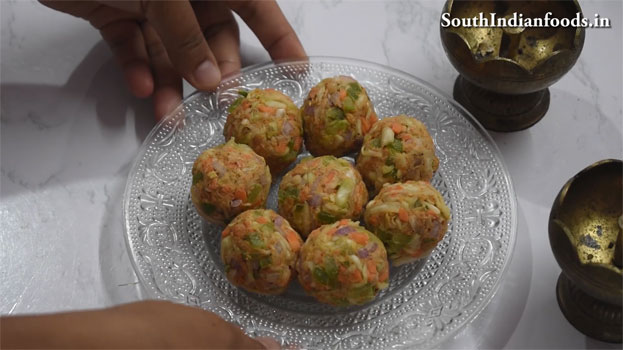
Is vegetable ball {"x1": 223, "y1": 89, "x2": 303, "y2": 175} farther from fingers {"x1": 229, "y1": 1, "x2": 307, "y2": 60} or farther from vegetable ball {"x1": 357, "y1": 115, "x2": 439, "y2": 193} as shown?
fingers {"x1": 229, "y1": 1, "x2": 307, "y2": 60}

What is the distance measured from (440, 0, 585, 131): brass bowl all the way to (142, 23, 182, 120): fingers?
65 centimetres

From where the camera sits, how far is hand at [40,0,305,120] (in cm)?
157

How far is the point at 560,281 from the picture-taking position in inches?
55.0

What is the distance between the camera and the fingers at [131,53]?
168 cm

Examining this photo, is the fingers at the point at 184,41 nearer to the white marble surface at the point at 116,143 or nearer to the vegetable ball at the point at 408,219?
the white marble surface at the point at 116,143

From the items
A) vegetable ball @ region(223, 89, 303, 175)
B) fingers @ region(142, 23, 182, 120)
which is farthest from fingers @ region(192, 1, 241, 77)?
vegetable ball @ region(223, 89, 303, 175)

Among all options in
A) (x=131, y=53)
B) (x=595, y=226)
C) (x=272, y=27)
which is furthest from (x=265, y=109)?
(x=595, y=226)

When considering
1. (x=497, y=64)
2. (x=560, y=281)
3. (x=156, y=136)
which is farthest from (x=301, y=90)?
(x=560, y=281)

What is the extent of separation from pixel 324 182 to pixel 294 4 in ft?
2.62

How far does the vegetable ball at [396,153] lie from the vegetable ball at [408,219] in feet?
0.19

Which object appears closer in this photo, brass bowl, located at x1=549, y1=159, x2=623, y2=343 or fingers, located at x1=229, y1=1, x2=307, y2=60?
brass bowl, located at x1=549, y1=159, x2=623, y2=343

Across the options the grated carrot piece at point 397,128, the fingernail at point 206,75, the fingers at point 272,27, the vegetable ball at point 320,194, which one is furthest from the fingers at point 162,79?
the grated carrot piece at point 397,128

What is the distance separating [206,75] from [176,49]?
9cm

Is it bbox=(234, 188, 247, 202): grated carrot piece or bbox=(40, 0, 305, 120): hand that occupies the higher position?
bbox=(40, 0, 305, 120): hand
